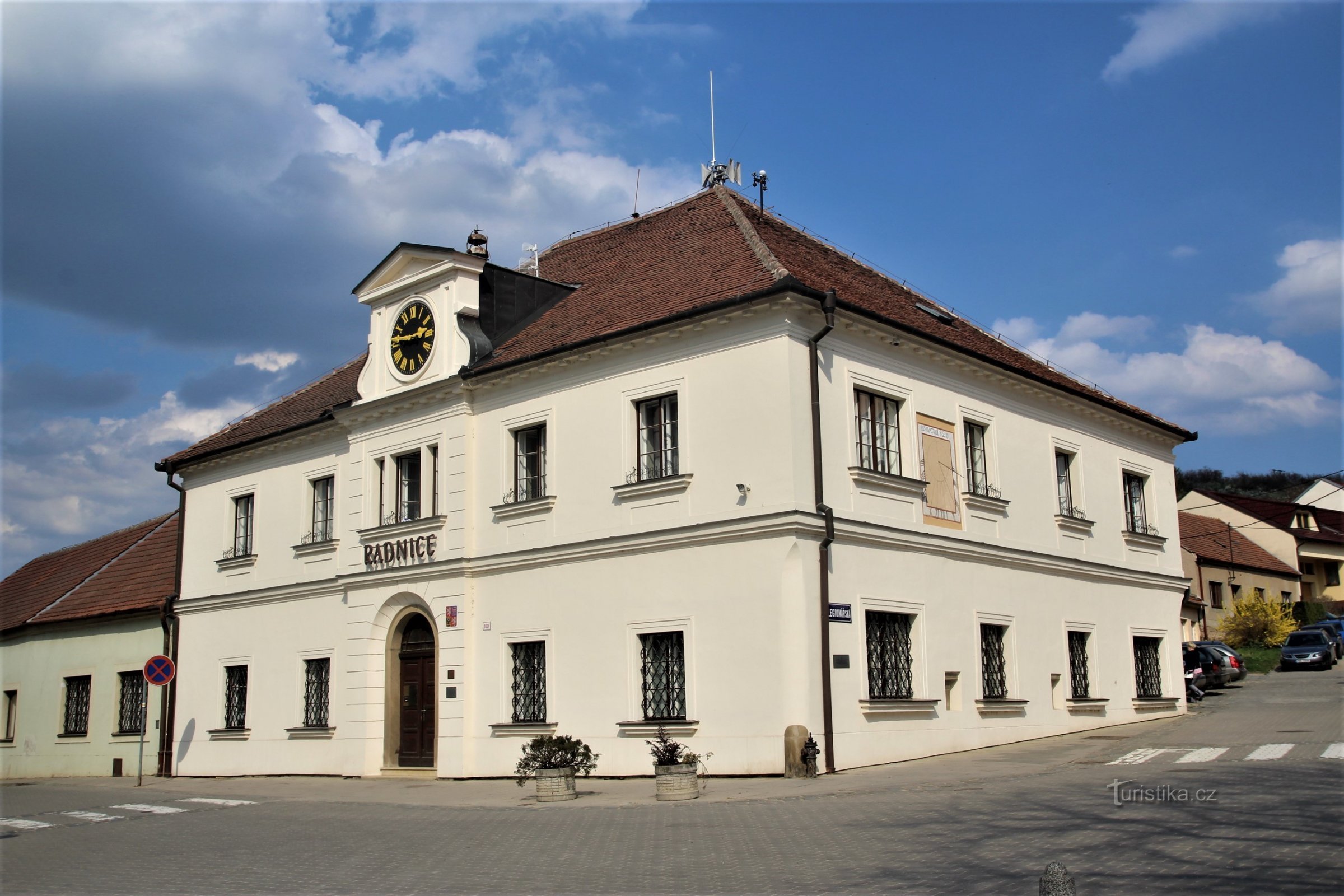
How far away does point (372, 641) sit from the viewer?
22.8 meters

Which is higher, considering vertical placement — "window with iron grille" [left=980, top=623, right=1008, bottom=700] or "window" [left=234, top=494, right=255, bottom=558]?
"window" [left=234, top=494, right=255, bottom=558]

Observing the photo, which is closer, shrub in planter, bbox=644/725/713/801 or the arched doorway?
shrub in planter, bbox=644/725/713/801

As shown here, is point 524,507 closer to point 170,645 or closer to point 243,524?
point 243,524

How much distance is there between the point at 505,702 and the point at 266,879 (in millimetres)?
9403

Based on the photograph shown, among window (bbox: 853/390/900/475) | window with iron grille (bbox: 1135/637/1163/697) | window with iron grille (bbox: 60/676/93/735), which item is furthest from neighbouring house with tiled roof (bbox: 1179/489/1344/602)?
window with iron grille (bbox: 60/676/93/735)

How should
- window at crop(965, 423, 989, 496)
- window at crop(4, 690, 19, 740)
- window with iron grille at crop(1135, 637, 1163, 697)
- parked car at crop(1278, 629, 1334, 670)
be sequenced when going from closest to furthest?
window at crop(965, 423, 989, 496)
window with iron grille at crop(1135, 637, 1163, 697)
window at crop(4, 690, 19, 740)
parked car at crop(1278, 629, 1334, 670)

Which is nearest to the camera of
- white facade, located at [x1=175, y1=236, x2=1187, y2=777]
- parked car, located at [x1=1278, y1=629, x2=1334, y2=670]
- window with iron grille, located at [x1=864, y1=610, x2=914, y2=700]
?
white facade, located at [x1=175, y1=236, x2=1187, y2=777]

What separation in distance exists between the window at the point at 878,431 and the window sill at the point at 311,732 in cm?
1209

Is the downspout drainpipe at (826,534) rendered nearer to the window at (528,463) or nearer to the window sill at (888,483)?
→ the window sill at (888,483)

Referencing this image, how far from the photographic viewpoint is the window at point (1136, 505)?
2589cm

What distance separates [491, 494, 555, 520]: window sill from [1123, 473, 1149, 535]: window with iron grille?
13054 millimetres

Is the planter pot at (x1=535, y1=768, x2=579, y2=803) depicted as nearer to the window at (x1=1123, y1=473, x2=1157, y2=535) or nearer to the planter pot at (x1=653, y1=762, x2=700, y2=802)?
the planter pot at (x1=653, y1=762, x2=700, y2=802)

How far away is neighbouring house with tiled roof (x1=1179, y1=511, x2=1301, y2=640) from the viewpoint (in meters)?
50.2

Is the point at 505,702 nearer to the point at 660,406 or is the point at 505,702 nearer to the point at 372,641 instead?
the point at 372,641
